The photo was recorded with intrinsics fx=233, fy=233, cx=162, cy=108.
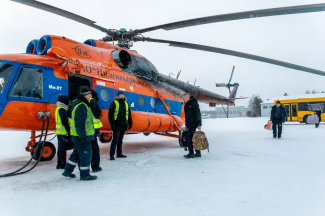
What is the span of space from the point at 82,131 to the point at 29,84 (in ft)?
6.65

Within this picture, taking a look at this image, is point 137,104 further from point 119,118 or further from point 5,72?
point 5,72

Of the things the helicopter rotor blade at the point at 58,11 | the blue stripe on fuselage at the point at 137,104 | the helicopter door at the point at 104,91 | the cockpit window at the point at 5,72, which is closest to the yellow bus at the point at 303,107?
the blue stripe on fuselage at the point at 137,104

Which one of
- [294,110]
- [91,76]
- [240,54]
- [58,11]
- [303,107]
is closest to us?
[58,11]

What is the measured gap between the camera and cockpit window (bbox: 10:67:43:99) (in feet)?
15.3

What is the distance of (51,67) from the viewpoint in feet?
16.7

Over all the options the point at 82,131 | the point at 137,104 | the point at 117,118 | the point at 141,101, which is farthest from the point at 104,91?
the point at 82,131

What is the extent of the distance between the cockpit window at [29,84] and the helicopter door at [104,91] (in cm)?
127

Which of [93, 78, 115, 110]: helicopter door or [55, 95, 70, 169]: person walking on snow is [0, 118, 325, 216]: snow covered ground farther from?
[93, 78, 115, 110]: helicopter door

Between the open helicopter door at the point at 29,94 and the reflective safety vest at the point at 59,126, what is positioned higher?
the open helicopter door at the point at 29,94

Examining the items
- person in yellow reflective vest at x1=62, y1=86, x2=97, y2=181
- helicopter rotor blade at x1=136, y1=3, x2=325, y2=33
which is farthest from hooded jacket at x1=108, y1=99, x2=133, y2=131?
helicopter rotor blade at x1=136, y1=3, x2=325, y2=33

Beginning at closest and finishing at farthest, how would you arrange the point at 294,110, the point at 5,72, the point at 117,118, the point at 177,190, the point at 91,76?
the point at 177,190
the point at 5,72
the point at 117,118
the point at 91,76
the point at 294,110

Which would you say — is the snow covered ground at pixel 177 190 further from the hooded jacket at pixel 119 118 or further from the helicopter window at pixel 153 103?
the helicopter window at pixel 153 103

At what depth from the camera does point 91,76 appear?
18.8 feet

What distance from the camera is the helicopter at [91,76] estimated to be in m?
4.64
